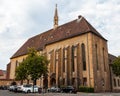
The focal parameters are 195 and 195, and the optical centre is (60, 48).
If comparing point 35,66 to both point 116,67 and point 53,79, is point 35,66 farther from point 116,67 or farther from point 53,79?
point 116,67

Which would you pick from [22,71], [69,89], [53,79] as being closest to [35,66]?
[22,71]

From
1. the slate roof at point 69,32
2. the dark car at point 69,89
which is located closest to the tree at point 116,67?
the slate roof at point 69,32

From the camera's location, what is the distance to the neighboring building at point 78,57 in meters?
42.6

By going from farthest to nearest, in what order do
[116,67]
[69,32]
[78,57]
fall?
[69,32], [116,67], [78,57]

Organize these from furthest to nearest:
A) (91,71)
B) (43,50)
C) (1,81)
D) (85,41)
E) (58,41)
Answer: (1,81), (43,50), (58,41), (85,41), (91,71)

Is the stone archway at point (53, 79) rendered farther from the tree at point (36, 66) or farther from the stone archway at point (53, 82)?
the tree at point (36, 66)

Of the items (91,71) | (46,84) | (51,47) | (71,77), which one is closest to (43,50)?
(51,47)

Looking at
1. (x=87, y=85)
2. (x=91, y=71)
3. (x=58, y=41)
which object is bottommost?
(x=87, y=85)

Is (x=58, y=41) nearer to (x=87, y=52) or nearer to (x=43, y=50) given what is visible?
(x=43, y=50)

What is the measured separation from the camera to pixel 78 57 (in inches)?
1770

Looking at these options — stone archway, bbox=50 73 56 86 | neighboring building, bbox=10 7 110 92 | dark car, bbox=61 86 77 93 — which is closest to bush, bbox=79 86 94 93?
neighboring building, bbox=10 7 110 92

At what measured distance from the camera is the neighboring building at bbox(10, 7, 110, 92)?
1679 inches

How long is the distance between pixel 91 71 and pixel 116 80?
14922mm

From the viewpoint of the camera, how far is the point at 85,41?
146 ft
